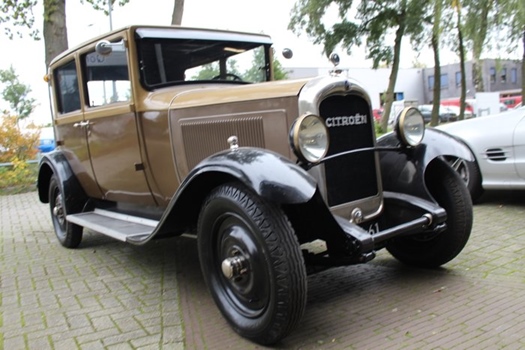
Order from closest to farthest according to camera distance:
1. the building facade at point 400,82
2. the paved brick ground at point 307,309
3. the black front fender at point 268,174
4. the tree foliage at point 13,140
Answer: the black front fender at point 268,174 < the paved brick ground at point 307,309 < the tree foliage at point 13,140 < the building facade at point 400,82

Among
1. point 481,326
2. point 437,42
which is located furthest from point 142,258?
point 437,42

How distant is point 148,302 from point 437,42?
51.3ft

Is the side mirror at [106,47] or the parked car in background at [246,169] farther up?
the side mirror at [106,47]

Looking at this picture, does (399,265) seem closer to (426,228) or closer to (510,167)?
(426,228)

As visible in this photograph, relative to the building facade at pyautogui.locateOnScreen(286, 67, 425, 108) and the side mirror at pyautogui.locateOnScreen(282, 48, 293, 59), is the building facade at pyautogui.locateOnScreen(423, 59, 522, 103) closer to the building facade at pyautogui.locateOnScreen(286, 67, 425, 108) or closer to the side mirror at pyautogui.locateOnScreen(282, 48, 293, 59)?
the building facade at pyautogui.locateOnScreen(286, 67, 425, 108)

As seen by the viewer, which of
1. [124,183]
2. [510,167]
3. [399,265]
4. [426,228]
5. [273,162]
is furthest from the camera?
[510,167]

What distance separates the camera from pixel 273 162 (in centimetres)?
264

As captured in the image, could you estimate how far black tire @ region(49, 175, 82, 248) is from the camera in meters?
5.25

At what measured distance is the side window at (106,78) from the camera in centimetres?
423

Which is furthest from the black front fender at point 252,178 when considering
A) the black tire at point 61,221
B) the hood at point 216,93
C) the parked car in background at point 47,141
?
the parked car in background at point 47,141

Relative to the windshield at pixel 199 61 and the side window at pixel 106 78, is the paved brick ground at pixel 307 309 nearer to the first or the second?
the side window at pixel 106 78

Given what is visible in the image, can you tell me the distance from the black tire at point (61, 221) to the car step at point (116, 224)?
27 cm

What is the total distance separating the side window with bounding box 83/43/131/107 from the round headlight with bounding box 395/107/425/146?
2.36 meters

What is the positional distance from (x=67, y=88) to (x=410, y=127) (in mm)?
3831
